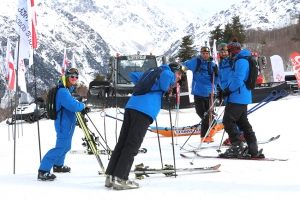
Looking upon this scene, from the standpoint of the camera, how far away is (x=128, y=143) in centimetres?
423

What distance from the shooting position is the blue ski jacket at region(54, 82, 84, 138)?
192 inches

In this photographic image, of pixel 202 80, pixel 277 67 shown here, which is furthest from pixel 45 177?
pixel 277 67

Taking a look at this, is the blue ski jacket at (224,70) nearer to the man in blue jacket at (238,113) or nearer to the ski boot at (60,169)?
the man in blue jacket at (238,113)

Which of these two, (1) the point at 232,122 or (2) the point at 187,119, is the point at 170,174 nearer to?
(1) the point at 232,122

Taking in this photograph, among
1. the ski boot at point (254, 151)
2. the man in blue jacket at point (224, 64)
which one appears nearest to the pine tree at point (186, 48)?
the man in blue jacket at point (224, 64)

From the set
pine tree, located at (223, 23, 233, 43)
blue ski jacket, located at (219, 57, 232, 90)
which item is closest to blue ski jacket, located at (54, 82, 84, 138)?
blue ski jacket, located at (219, 57, 232, 90)

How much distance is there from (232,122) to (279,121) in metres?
5.48


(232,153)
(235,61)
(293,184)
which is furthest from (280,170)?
(235,61)

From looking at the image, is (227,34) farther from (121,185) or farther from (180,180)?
(121,185)

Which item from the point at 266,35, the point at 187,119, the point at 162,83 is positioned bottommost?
the point at 187,119

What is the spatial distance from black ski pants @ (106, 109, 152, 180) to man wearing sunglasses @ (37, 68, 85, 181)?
89cm

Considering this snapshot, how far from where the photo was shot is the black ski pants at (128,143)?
4.20 m

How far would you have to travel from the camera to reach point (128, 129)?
4359 millimetres

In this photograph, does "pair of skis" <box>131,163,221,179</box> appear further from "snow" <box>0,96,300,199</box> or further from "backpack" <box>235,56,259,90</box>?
"backpack" <box>235,56,259,90</box>
